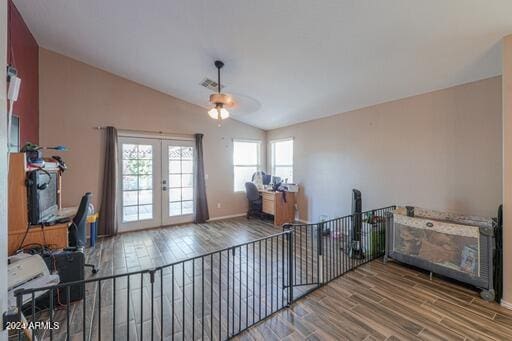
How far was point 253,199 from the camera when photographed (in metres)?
5.91

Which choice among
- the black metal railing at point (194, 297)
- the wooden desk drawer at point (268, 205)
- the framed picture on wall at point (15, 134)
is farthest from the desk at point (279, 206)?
the framed picture on wall at point (15, 134)

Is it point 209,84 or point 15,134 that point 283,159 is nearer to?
point 209,84

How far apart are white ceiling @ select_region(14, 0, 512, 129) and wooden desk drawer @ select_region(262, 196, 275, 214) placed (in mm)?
2608

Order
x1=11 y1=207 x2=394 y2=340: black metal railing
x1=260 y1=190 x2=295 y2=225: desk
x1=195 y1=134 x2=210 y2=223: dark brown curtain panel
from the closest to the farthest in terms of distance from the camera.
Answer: x1=11 y1=207 x2=394 y2=340: black metal railing
x1=260 y1=190 x2=295 y2=225: desk
x1=195 y1=134 x2=210 y2=223: dark brown curtain panel

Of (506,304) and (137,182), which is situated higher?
(137,182)

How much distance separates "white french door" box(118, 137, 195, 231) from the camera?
492 cm

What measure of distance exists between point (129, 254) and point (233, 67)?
3525 millimetres

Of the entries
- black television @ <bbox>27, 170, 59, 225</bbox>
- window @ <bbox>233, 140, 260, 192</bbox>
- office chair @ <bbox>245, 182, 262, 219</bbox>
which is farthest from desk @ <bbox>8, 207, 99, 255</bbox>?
window @ <bbox>233, 140, 260, 192</bbox>

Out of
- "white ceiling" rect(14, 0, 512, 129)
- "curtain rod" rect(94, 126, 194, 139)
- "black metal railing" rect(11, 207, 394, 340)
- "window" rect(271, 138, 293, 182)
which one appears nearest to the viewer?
"black metal railing" rect(11, 207, 394, 340)

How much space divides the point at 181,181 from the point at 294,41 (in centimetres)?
412

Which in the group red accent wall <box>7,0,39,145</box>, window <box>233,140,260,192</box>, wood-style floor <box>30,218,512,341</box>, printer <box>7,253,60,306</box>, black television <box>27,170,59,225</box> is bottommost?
wood-style floor <box>30,218,512,341</box>

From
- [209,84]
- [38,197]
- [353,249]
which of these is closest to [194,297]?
[38,197]

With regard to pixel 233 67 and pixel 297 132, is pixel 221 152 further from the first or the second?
pixel 233 67

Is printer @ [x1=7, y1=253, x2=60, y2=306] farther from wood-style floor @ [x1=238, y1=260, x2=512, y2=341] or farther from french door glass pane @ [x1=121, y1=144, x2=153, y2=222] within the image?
french door glass pane @ [x1=121, y1=144, x2=153, y2=222]
